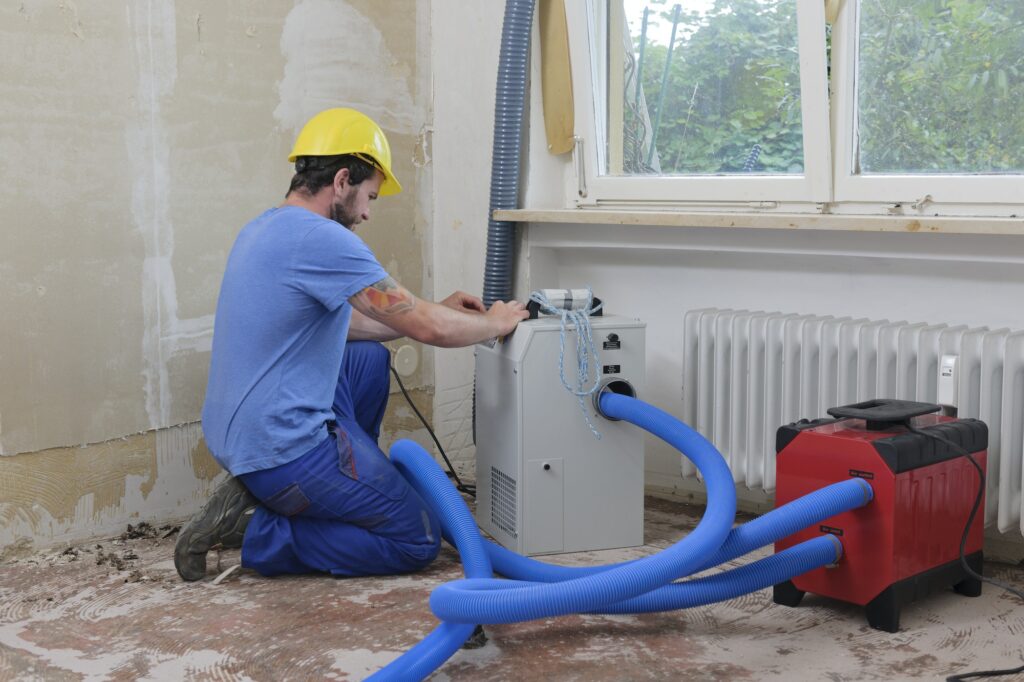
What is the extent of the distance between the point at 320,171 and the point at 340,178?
0.17ft

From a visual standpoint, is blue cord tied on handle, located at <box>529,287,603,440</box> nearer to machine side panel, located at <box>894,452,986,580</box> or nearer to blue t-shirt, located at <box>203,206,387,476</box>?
blue t-shirt, located at <box>203,206,387,476</box>

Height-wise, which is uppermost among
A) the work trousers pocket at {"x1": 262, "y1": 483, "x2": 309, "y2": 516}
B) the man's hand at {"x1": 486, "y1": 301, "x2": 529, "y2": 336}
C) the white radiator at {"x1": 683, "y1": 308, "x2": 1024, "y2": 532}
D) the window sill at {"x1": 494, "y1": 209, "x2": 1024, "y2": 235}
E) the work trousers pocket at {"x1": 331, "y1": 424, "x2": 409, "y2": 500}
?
the window sill at {"x1": 494, "y1": 209, "x2": 1024, "y2": 235}

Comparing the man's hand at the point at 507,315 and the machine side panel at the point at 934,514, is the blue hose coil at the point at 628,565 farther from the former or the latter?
the man's hand at the point at 507,315

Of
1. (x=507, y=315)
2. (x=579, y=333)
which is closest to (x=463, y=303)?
(x=507, y=315)

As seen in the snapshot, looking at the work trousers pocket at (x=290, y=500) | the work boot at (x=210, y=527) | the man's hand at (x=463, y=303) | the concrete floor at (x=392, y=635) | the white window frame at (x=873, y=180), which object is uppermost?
the white window frame at (x=873, y=180)

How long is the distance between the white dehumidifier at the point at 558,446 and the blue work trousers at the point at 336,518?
0.87ft

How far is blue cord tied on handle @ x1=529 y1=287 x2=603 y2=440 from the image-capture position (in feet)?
9.20

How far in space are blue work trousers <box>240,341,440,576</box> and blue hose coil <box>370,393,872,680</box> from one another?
8cm

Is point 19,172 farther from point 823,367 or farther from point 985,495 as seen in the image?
point 985,495

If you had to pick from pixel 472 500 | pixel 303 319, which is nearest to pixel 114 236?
pixel 303 319

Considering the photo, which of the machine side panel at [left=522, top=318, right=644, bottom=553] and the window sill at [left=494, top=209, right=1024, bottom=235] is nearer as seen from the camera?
the window sill at [left=494, top=209, right=1024, bottom=235]

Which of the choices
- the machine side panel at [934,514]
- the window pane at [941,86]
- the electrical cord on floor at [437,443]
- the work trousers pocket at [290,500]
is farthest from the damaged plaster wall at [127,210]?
the machine side panel at [934,514]

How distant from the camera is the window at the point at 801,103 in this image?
8.81ft

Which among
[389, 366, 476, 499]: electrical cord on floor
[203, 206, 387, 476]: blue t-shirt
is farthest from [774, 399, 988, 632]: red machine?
[389, 366, 476, 499]: electrical cord on floor
